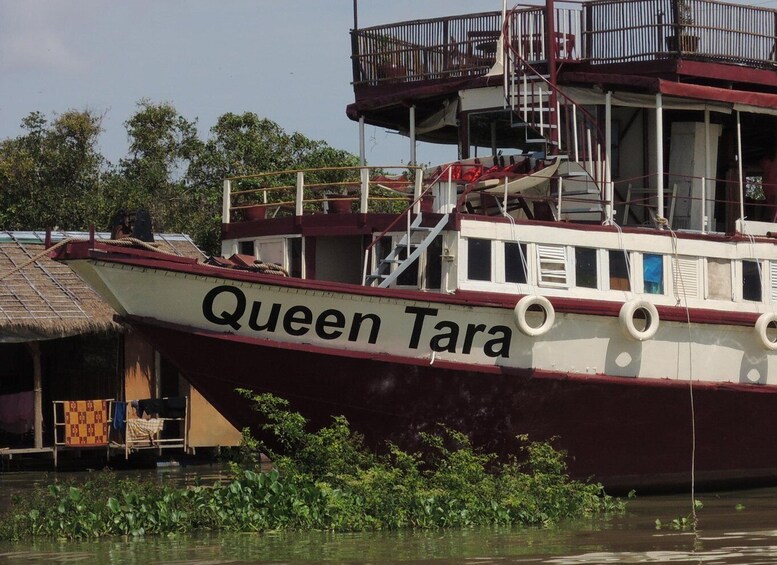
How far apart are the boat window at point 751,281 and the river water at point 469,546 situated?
3.41m

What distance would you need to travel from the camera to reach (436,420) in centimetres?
1570

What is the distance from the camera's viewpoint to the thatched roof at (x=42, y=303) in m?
20.7

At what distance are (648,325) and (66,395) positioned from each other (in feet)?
37.6

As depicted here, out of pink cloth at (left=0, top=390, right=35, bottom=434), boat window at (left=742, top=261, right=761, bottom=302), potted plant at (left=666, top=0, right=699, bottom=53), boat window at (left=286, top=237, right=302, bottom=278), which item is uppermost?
potted plant at (left=666, top=0, right=699, bottom=53)

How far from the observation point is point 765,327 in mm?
17047

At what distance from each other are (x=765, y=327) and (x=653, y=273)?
1545 mm

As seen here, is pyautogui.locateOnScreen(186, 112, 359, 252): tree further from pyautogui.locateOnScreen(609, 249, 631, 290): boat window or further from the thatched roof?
pyautogui.locateOnScreen(609, 249, 631, 290): boat window

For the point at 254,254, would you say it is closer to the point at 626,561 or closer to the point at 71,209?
the point at 626,561

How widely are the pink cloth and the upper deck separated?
7466mm

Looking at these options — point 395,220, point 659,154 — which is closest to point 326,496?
point 395,220

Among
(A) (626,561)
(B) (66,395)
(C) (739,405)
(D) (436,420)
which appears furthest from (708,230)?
(B) (66,395)

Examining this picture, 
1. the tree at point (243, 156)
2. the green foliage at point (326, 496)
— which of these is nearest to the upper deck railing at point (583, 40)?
the green foliage at point (326, 496)

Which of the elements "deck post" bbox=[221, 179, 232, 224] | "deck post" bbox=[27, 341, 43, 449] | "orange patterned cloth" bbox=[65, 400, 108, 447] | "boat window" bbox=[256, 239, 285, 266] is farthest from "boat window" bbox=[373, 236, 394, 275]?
"deck post" bbox=[27, 341, 43, 449]

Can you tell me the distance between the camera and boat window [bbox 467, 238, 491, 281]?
621 inches
